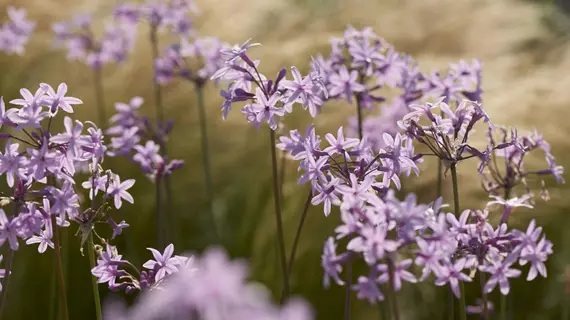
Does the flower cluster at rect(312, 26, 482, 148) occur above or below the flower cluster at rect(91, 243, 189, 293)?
above

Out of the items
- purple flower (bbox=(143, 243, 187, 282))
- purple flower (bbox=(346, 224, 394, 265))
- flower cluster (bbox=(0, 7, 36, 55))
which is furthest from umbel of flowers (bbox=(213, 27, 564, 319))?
flower cluster (bbox=(0, 7, 36, 55))

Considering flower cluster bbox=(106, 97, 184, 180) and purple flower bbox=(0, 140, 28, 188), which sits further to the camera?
flower cluster bbox=(106, 97, 184, 180)

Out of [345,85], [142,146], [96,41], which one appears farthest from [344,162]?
[96,41]

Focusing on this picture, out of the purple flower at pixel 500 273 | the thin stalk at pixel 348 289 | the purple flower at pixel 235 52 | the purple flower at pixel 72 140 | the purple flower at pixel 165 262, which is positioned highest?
the purple flower at pixel 235 52

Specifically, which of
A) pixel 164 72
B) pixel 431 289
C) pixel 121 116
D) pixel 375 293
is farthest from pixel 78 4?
pixel 375 293

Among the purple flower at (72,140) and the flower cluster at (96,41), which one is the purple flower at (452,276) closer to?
the purple flower at (72,140)

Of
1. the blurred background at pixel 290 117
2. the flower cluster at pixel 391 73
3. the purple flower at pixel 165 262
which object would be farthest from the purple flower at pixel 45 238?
the flower cluster at pixel 391 73

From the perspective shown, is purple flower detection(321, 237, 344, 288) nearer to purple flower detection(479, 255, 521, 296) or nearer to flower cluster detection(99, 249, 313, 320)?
purple flower detection(479, 255, 521, 296)

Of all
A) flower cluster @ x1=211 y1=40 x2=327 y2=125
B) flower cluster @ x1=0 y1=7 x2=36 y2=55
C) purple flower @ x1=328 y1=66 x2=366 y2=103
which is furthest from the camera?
flower cluster @ x1=0 y1=7 x2=36 y2=55
